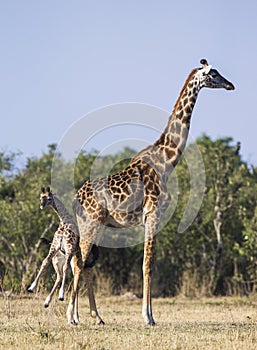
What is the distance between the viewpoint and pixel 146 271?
1078 cm

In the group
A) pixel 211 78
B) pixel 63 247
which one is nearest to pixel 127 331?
pixel 63 247

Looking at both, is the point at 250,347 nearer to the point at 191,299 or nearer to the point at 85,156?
the point at 191,299

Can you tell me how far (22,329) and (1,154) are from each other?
12.7 m

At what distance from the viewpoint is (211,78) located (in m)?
11.5

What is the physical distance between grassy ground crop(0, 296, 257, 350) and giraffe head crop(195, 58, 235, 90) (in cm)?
388

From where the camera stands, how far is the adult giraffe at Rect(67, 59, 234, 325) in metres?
10.9

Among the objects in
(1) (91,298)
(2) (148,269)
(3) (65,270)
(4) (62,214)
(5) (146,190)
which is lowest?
(1) (91,298)

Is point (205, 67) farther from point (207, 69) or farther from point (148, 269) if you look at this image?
point (148, 269)

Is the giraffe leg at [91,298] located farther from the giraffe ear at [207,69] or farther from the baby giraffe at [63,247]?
the giraffe ear at [207,69]

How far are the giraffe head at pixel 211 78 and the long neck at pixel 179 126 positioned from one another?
164 millimetres

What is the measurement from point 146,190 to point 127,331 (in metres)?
2.57

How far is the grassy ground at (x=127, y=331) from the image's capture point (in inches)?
311

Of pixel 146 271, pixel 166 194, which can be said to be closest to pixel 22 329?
pixel 146 271

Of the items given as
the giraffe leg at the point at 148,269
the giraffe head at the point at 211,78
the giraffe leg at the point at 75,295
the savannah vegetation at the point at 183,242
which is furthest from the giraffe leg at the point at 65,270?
the savannah vegetation at the point at 183,242
